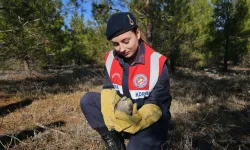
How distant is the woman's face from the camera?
2.01m

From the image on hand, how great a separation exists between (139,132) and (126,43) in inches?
28.7

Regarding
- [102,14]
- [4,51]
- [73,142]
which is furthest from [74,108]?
[102,14]

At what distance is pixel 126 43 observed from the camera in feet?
6.73

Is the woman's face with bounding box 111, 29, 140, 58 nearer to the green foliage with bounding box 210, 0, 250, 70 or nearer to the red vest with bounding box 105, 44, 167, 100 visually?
the red vest with bounding box 105, 44, 167, 100

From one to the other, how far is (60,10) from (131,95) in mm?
4341

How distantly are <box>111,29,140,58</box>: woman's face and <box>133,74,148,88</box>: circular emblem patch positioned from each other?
0.20m

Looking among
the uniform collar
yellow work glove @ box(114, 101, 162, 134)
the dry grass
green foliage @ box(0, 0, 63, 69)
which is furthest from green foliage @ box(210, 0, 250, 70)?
yellow work glove @ box(114, 101, 162, 134)

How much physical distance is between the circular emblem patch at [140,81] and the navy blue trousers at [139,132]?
0.33 meters

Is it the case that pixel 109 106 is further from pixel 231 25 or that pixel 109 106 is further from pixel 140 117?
pixel 231 25

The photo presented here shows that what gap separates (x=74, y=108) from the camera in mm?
5629

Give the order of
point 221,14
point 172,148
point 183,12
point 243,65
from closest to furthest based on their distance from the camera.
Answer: point 172,148 → point 183,12 → point 221,14 → point 243,65

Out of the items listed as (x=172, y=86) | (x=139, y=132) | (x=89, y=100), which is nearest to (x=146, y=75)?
(x=139, y=132)

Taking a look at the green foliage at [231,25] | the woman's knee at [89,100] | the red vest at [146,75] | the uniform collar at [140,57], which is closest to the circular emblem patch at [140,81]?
the red vest at [146,75]

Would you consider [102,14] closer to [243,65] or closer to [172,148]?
[172,148]
